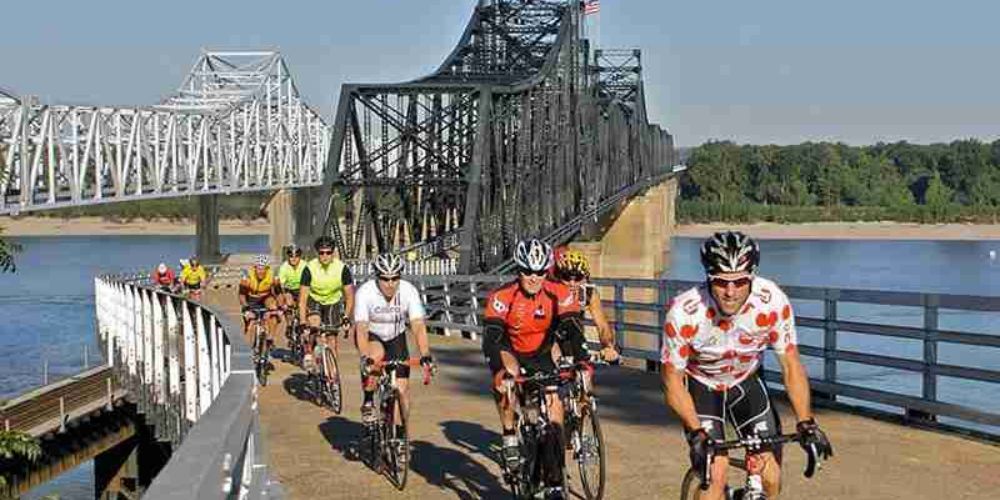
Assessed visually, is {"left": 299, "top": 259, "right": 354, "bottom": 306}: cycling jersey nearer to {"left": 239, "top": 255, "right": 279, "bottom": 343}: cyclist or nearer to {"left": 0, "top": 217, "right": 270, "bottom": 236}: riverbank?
{"left": 239, "top": 255, "right": 279, "bottom": 343}: cyclist

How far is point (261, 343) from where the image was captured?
17188mm

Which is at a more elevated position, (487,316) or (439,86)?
(439,86)

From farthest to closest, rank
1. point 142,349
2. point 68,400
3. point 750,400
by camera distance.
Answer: point 68,400 → point 142,349 → point 750,400

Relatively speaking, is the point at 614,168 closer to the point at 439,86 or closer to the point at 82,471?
→ the point at 439,86

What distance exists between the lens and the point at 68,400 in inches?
1040

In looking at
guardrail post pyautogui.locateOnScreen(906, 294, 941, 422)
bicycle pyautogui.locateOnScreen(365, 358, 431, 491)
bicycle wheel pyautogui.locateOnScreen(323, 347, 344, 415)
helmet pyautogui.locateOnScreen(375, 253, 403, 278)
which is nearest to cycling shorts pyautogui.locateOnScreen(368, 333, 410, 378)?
bicycle pyautogui.locateOnScreen(365, 358, 431, 491)

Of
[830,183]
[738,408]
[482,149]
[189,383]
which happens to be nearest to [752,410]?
[738,408]

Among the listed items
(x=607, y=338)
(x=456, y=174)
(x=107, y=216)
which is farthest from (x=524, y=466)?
(x=107, y=216)

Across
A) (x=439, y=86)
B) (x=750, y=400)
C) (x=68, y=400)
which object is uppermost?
(x=439, y=86)

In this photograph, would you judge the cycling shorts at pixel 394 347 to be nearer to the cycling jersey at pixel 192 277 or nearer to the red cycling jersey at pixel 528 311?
the red cycling jersey at pixel 528 311

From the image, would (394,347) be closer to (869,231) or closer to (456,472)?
(456,472)

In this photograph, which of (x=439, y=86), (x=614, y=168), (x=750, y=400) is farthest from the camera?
(x=614, y=168)

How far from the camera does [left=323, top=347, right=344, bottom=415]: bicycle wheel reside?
14.5 meters

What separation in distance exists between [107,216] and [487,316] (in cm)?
16073
